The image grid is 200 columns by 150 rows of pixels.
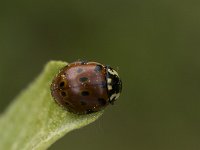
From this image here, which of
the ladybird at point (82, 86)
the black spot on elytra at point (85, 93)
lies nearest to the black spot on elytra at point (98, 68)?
the ladybird at point (82, 86)

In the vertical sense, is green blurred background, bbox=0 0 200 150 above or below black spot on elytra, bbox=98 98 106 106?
above

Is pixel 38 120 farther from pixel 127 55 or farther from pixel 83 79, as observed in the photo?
pixel 127 55

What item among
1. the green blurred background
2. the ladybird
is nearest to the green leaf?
the ladybird

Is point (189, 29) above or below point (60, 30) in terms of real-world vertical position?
below

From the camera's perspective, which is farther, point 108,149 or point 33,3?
point 33,3

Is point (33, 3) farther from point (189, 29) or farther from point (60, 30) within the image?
point (189, 29)

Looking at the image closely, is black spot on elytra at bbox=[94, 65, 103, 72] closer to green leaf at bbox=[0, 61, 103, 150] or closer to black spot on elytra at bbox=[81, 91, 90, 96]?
black spot on elytra at bbox=[81, 91, 90, 96]

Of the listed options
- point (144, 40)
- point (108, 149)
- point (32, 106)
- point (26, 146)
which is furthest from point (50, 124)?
point (144, 40)
